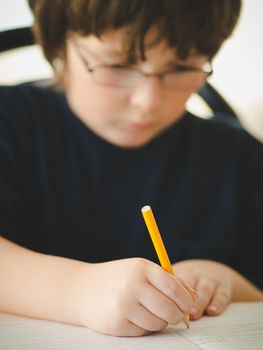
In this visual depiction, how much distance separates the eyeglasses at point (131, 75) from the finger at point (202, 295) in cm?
25

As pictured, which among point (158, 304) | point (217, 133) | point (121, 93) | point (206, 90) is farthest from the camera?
point (206, 90)

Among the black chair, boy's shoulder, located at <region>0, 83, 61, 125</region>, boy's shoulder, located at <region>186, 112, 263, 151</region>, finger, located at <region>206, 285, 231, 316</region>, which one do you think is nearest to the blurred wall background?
the black chair

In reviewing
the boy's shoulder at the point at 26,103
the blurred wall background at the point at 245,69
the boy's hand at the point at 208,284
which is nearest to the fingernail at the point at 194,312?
the boy's hand at the point at 208,284

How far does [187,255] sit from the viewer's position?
67 centimetres

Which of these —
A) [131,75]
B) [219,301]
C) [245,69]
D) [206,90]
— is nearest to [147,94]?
[131,75]

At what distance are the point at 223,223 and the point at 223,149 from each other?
13cm

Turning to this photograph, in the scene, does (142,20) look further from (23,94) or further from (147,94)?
(23,94)

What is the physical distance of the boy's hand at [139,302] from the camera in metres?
0.33

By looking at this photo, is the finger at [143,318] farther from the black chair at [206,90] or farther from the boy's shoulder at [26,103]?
the black chair at [206,90]

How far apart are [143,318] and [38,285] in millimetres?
110

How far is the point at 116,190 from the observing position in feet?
2.13

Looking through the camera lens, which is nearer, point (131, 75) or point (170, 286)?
point (170, 286)

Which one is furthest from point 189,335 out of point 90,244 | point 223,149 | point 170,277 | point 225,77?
point 225,77

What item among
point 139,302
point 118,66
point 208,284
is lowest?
point 208,284
